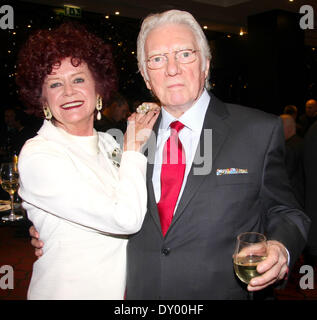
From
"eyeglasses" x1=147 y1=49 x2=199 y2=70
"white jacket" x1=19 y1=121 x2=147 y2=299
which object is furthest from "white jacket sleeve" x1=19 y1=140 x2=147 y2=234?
"eyeglasses" x1=147 y1=49 x2=199 y2=70

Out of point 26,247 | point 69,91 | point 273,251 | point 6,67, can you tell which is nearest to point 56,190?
point 69,91

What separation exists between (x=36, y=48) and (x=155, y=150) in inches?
31.4

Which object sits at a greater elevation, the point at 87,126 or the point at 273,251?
the point at 87,126

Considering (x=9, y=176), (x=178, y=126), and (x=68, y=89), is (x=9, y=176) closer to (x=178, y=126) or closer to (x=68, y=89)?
(x=68, y=89)

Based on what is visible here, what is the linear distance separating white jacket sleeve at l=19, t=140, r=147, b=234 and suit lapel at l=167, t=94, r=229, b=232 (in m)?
0.18

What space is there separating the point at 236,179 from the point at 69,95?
0.90 meters

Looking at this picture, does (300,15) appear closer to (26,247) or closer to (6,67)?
(6,67)

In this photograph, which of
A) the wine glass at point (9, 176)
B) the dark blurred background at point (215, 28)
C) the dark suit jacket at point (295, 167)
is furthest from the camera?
the dark blurred background at point (215, 28)

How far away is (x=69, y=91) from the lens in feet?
5.88

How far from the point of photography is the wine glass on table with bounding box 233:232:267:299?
3.88ft

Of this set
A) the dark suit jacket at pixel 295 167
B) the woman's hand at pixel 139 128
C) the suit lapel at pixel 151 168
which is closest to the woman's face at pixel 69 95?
the woman's hand at pixel 139 128

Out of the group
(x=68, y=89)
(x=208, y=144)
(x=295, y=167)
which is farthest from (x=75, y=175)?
(x=295, y=167)

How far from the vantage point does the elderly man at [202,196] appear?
58.3 inches

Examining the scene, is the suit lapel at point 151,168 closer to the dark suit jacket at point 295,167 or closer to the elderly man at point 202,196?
the elderly man at point 202,196
